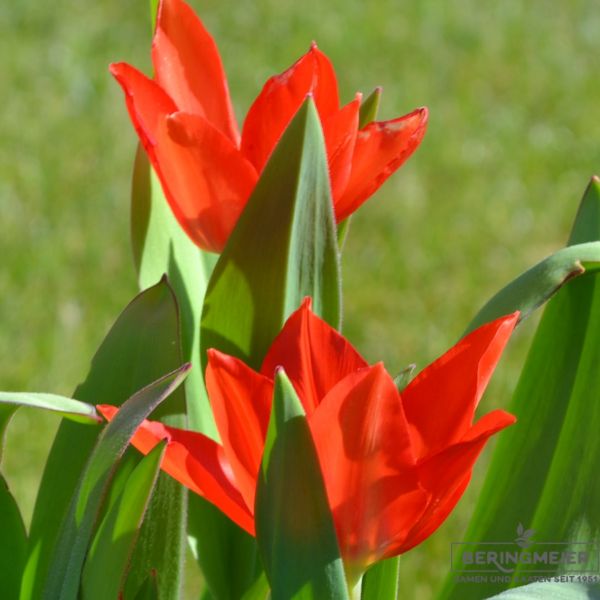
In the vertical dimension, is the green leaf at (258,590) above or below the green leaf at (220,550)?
below

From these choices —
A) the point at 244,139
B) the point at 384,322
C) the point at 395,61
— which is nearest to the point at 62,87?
the point at 395,61

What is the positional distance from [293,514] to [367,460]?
0.17 feet

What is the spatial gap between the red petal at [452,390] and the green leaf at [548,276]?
0.36ft

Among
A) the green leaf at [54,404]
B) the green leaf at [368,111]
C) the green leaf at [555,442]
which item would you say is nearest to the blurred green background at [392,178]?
the green leaf at [555,442]

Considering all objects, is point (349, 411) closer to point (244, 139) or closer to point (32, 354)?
point (244, 139)

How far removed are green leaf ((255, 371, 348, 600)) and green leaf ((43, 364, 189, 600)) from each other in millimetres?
72

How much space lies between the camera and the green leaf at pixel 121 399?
771 mm

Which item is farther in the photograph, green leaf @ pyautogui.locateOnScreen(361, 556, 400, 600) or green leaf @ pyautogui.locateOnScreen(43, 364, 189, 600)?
green leaf @ pyautogui.locateOnScreen(361, 556, 400, 600)

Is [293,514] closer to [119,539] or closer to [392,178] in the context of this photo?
[119,539]

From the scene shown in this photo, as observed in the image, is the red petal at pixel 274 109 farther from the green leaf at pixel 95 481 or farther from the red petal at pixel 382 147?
the green leaf at pixel 95 481

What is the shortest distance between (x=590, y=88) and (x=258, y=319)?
311cm

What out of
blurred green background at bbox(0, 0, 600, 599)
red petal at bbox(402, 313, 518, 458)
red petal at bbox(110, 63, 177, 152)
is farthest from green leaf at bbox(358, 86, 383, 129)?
blurred green background at bbox(0, 0, 600, 599)

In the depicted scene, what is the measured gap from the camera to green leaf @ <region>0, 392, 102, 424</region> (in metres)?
0.66

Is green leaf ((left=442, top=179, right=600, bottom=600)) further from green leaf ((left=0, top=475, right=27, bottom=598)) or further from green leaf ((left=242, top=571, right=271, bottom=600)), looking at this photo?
green leaf ((left=0, top=475, right=27, bottom=598))
